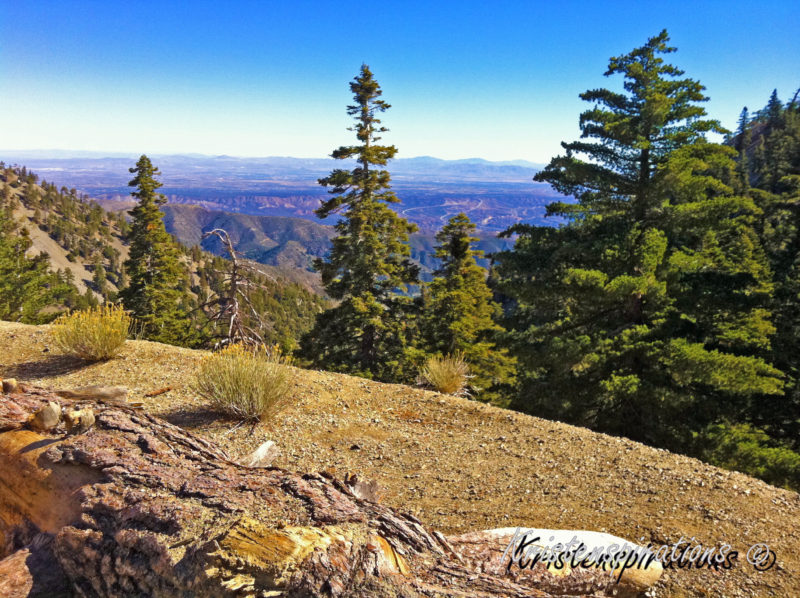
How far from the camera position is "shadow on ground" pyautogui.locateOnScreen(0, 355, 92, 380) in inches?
281

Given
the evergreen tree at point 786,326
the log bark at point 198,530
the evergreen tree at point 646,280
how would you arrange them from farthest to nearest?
the evergreen tree at point 786,326 < the evergreen tree at point 646,280 < the log bark at point 198,530

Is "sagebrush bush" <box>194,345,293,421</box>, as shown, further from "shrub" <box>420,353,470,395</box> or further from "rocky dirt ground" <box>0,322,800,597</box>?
"shrub" <box>420,353,470,395</box>

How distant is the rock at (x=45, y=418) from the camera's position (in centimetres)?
316

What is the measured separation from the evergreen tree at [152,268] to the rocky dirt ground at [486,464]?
14671mm

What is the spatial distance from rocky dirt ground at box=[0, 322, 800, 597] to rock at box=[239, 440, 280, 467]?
240 mm

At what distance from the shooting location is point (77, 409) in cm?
324

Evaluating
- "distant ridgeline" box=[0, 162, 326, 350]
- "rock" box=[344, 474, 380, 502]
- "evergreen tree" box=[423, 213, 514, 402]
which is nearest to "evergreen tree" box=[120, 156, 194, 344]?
"evergreen tree" box=[423, 213, 514, 402]

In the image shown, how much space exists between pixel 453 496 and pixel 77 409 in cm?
360

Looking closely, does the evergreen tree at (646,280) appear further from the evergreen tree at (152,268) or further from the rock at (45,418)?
the evergreen tree at (152,268)

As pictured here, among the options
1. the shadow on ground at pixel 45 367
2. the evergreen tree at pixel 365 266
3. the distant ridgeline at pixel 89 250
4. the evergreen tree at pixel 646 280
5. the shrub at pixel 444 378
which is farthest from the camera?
the distant ridgeline at pixel 89 250

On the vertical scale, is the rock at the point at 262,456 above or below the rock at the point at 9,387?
below

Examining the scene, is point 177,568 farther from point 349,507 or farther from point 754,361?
point 754,361

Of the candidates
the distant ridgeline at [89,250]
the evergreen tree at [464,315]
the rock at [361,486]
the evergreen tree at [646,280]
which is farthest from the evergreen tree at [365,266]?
the distant ridgeline at [89,250]

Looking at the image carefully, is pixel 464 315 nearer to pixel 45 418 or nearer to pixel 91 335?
pixel 91 335
